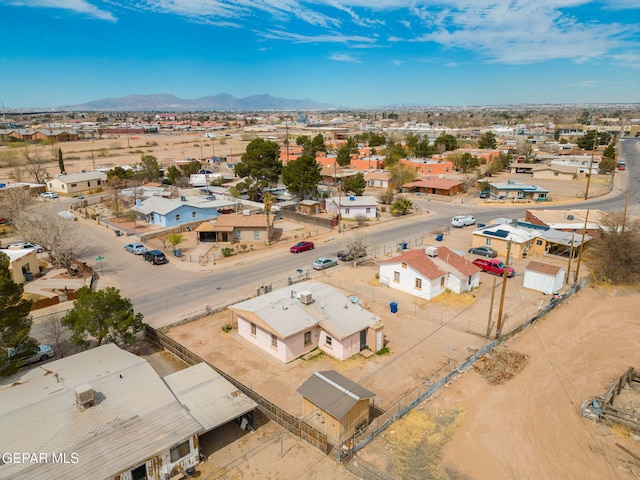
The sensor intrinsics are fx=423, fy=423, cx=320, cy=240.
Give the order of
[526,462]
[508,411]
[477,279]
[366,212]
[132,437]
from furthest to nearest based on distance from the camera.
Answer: [366,212]
[477,279]
[508,411]
[526,462]
[132,437]

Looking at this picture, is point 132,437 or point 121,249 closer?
point 132,437

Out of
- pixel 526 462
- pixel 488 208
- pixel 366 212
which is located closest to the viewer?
pixel 526 462

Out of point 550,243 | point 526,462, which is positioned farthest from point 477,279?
point 526,462

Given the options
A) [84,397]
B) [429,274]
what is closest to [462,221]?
[429,274]

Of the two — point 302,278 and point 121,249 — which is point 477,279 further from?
point 121,249

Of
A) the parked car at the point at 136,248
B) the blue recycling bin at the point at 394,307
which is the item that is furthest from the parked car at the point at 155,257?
the blue recycling bin at the point at 394,307

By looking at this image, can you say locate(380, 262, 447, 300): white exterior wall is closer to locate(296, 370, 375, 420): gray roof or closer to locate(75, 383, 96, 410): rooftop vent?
locate(296, 370, 375, 420): gray roof
